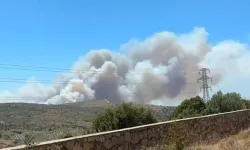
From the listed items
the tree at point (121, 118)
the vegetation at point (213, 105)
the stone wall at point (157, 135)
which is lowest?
the stone wall at point (157, 135)

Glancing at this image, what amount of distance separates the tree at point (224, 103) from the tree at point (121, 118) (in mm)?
14220

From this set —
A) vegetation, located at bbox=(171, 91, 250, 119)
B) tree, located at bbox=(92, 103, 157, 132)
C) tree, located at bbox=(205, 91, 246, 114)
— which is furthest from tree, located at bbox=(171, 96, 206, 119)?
tree, located at bbox=(92, 103, 157, 132)

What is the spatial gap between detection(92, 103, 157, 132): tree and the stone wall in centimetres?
1514

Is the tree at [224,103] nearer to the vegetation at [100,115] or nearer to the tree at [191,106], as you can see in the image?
the vegetation at [100,115]

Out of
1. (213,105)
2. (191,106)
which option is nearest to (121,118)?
(213,105)

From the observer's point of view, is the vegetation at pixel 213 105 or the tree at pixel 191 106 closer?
the vegetation at pixel 213 105

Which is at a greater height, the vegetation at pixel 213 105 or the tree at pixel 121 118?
the vegetation at pixel 213 105

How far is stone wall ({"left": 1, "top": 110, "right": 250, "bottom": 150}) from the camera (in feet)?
28.0

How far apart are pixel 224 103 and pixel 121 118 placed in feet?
67.4

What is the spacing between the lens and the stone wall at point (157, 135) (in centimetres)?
853

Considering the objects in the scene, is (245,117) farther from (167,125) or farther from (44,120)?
(44,120)

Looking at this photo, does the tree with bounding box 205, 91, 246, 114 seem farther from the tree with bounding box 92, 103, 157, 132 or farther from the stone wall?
the stone wall

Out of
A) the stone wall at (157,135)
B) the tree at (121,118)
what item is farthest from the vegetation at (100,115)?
the stone wall at (157,135)

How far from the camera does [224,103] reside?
49781 mm
